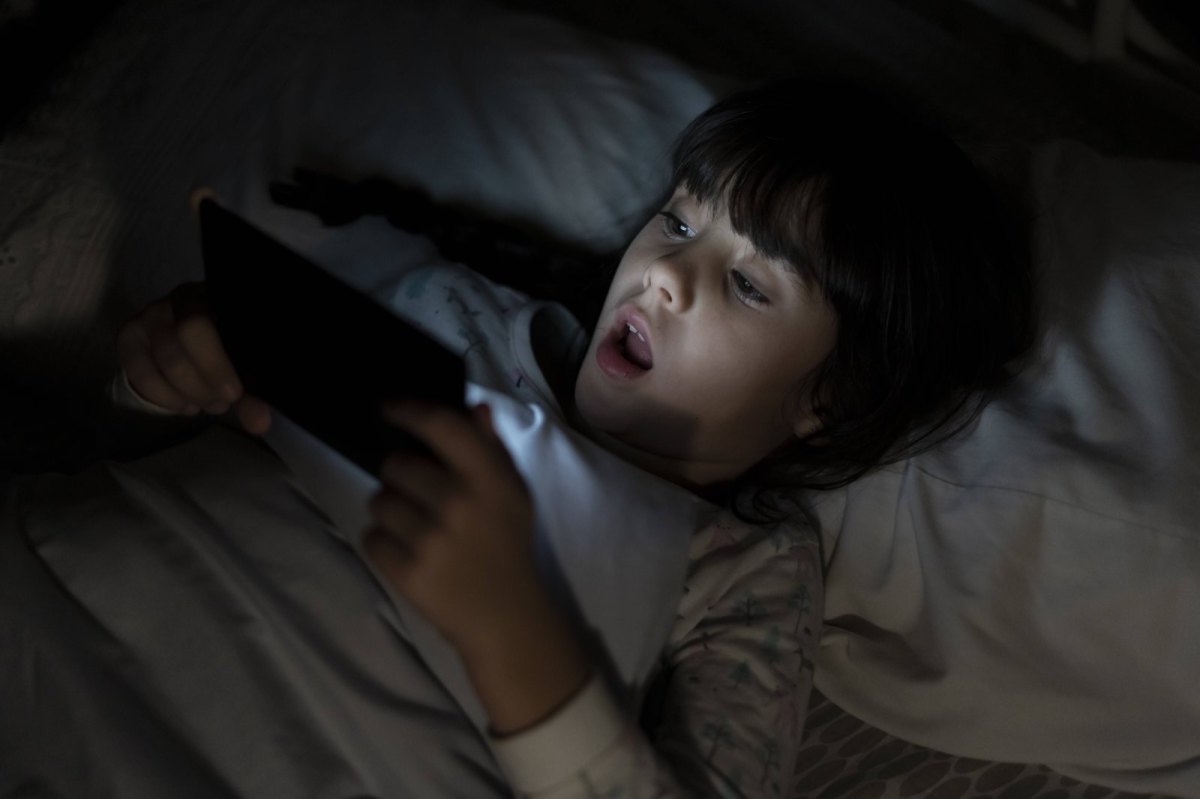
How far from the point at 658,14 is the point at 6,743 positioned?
1.00 m

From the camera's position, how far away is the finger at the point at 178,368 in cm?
84

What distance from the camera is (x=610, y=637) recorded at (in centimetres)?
79

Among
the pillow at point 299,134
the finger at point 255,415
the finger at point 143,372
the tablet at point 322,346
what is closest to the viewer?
the tablet at point 322,346

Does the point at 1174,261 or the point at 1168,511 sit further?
the point at 1174,261

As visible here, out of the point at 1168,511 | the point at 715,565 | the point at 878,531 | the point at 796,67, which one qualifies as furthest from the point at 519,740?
the point at 796,67

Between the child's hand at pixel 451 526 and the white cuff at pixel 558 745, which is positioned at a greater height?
the child's hand at pixel 451 526

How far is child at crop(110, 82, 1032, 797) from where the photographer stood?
0.69m

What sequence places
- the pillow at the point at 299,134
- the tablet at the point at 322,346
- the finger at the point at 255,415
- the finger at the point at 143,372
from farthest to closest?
the pillow at the point at 299,134 → the finger at the point at 143,372 → the finger at the point at 255,415 → the tablet at the point at 322,346

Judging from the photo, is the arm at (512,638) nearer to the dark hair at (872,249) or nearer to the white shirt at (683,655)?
the white shirt at (683,655)

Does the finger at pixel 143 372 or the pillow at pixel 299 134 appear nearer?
the finger at pixel 143 372

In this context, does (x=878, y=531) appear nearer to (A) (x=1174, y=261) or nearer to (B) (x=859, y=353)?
(B) (x=859, y=353)

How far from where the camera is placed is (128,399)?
90 cm

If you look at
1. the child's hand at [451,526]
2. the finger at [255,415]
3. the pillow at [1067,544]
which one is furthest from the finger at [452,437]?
the pillow at [1067,544]

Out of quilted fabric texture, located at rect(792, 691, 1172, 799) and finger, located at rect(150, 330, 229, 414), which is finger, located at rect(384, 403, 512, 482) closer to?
finger, located at rect(150, 330, 229, 414)
